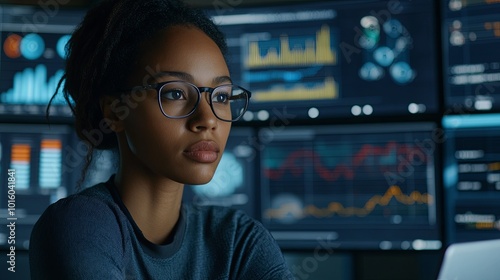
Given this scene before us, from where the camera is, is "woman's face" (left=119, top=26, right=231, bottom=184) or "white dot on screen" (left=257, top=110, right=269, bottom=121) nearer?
"woman's face" (left=119, top=26, right=231, bottom=184)

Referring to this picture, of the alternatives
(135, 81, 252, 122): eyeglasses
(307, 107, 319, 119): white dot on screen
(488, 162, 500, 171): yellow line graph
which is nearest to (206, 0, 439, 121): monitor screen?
(307, 107, 319, 119): white dot on screen

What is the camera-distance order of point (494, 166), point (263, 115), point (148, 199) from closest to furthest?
point (148, 199)
point (494, 166)
point (263, 115)

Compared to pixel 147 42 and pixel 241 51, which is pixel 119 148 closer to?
pixel 147 42

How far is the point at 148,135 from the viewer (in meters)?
0.94

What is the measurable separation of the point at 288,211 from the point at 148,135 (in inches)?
28.6

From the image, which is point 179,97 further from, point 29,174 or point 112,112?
point 29,174

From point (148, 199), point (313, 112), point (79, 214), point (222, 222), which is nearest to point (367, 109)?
point (313, 112)

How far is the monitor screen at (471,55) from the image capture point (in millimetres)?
1489

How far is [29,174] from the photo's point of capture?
162cm

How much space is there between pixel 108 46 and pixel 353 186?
81 centimetres

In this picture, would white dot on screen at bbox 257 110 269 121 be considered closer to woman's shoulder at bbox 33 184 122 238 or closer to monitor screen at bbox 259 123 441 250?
monitor screen at bbox 259 123 441 250

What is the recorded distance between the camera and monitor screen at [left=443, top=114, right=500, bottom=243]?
1.48 metres

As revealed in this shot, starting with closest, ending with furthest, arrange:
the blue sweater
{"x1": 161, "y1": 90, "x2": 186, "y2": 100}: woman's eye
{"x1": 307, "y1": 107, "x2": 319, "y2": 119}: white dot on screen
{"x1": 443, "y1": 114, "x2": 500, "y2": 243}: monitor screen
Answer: the blue sweater
{"x1": 161, "y1": 90, "x2": 186, "y2": 100}: woman's eye
{"x1": 443, "y1": 114, "x2": 500, "y2": 243}: monitor screen
{"x1": 307, "y1": 107, "x2": 319, "y2": 119}: white dot on screen

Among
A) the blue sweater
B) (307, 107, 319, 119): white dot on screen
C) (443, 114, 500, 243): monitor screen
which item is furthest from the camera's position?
(307, 107, 319, 119): white dot on screen
